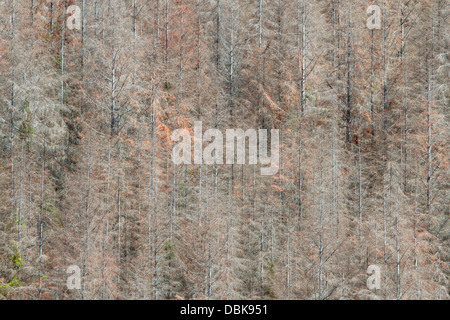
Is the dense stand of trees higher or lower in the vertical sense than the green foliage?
higher

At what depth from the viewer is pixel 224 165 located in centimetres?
1817

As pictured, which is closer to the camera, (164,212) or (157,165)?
(164,212)

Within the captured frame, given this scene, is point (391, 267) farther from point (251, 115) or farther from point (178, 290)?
point (251, 115)

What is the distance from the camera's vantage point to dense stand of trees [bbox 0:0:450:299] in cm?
1418

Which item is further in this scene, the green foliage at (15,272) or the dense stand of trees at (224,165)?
the dense stand of trees at (224,165)

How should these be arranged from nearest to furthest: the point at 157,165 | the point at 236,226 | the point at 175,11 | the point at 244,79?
the point at 236,226 → the point at 157,165 → the point at 244,79 → the point at 175,11

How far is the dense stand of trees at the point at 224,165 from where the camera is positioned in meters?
14.2

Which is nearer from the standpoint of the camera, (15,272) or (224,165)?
(15,272)

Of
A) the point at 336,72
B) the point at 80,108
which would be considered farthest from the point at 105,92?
the point at 336,72

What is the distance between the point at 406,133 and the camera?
1944cm

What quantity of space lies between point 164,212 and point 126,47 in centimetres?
821

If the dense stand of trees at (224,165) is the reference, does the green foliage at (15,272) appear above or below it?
below

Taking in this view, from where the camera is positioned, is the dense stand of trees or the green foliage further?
the dense stand of trees

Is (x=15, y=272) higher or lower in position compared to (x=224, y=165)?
lower
